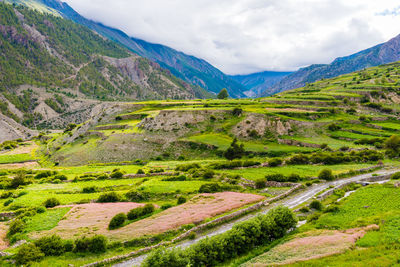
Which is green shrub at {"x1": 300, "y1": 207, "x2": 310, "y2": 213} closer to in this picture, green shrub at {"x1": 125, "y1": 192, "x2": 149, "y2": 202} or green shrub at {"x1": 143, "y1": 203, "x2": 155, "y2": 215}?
green shrub at {"x1": 143, "y1": 203, "x2": 155, "y2": 215}

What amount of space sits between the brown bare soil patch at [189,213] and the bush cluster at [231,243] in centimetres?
845

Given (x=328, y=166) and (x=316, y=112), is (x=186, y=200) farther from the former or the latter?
(x=316, y=112)

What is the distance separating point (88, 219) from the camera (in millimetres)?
30266

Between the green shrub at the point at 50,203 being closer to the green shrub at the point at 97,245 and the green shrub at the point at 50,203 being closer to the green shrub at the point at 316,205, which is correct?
the green shrub at the point at 97,245

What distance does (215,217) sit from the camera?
102 ft

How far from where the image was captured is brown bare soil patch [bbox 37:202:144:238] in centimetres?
2697

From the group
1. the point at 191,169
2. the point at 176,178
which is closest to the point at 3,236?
the point at 176,178

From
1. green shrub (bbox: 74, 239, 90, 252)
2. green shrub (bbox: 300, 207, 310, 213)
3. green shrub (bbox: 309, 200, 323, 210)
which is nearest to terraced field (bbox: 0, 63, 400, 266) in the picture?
green shrub (bbox: 74, 239, 90, 252)

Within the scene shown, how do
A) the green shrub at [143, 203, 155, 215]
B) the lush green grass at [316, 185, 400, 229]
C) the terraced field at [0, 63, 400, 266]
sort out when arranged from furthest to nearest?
1. the green shrub at [143, 203, 155, 215]
2. the terraced field at [0, 63, 400, 266]
3. the lush green grass at [316, 185, 400, 229]

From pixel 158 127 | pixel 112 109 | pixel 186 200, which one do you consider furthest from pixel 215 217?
pixel 112 109

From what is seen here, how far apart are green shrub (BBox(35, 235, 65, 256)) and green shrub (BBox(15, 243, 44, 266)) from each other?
1.84 ft

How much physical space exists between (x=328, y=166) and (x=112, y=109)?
11348cm

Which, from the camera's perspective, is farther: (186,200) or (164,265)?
(186,200)

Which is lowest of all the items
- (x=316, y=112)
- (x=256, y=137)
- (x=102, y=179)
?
(x=102, y=179)
